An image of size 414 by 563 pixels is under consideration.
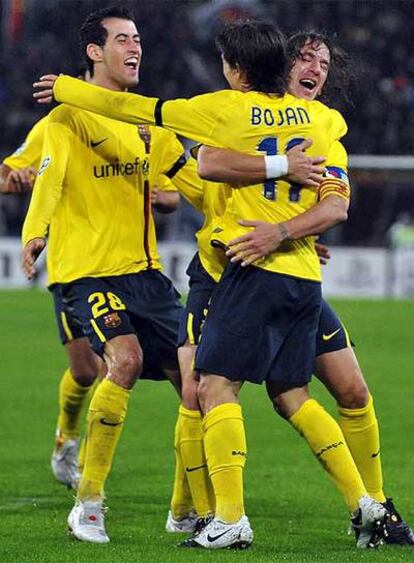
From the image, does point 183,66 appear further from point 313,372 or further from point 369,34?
point 313,372

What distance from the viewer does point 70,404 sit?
26.8ft

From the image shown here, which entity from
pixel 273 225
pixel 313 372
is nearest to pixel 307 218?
pixel 273 225

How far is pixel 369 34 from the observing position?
2775cm

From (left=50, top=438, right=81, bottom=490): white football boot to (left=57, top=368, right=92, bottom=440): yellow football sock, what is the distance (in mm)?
99

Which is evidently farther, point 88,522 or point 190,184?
point 190,184

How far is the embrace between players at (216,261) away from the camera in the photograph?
5.67 metres

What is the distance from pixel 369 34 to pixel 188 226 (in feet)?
19.2

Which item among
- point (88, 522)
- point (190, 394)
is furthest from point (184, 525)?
point (190, 394)

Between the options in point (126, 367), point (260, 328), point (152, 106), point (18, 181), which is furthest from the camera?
point (18, 181)

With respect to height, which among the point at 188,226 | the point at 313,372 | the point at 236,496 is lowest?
the point at 188,226

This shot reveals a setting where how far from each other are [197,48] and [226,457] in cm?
2335

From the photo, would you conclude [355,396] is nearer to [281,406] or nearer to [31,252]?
[281,406]

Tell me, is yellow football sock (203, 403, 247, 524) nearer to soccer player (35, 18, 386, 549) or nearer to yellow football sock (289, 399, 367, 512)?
soccer player (35, 18, 386, 549)

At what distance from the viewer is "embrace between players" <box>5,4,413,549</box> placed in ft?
18.6
